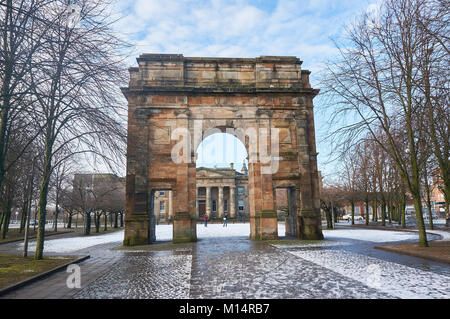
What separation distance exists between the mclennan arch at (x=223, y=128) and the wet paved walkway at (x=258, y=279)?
806cm

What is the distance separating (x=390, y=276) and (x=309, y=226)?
11.7 meters

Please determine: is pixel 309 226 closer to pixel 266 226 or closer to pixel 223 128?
pixel 266 226

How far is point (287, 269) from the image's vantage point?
30.6 feet

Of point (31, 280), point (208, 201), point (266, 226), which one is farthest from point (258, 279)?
point (208, 201)

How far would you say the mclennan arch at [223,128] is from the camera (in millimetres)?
19438

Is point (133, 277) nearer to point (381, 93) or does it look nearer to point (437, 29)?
point (437, 29)

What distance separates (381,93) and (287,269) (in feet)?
32.3

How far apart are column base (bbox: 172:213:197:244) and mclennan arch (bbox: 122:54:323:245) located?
0.20 feet

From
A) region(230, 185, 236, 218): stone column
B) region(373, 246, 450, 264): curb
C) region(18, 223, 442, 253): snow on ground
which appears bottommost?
region(18, 223, 442, 253): snow on ground

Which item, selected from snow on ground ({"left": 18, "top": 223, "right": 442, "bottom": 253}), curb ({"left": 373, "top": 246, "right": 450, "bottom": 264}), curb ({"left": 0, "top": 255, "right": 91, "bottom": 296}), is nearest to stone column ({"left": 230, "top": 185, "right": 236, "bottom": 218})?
Answer: snow on ground ({"left": 18, "top": 223, "right": 442, "bottom": 253})

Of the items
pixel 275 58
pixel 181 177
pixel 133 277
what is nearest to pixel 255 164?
pixel 181 177

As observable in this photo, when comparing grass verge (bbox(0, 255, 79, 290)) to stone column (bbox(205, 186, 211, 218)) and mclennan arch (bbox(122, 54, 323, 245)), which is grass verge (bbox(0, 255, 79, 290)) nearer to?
mclennan arch (bbox(122, 54, 323, 245))

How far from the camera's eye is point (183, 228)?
18.9 metres

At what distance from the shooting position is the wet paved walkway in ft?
21.5
